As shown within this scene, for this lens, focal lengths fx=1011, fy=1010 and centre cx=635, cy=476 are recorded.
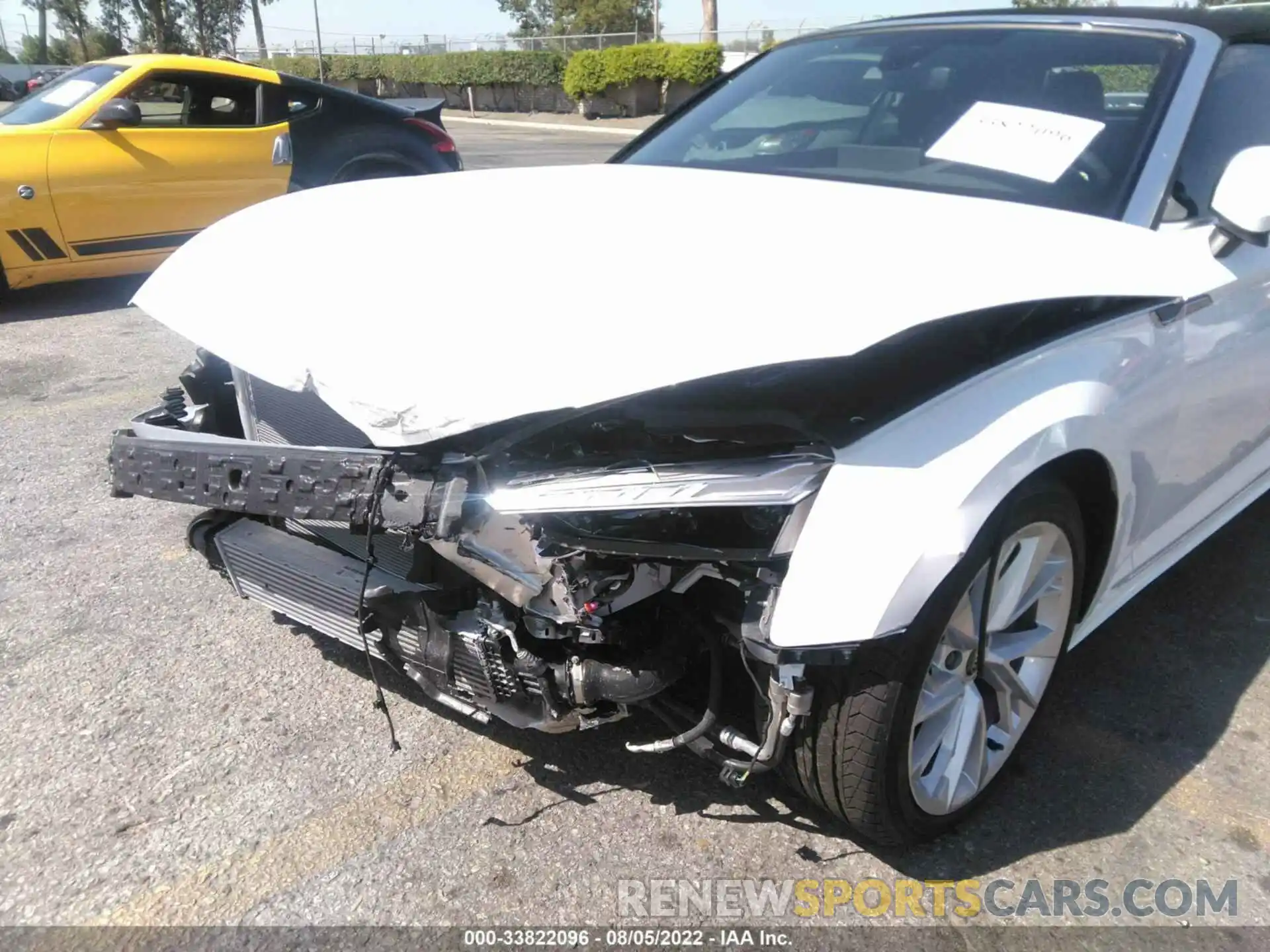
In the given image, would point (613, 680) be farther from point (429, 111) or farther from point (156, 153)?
point (429, 111)

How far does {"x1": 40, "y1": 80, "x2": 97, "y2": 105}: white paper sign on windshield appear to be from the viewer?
6484 mm

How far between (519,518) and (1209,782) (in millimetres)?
1818

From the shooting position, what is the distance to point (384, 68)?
41.2 m

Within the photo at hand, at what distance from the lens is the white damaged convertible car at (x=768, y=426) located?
1.78m

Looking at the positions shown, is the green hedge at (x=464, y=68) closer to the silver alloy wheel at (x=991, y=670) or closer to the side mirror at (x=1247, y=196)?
the side mirror at (x=1247, y=196)

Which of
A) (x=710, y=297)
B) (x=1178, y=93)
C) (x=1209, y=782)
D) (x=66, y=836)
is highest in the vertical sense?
(x=1178, y=93)

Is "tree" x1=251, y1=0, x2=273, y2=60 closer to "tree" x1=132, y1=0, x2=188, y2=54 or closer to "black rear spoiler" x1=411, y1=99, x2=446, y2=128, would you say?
"tree" x1=132, y1=0, x2=188, y2=54

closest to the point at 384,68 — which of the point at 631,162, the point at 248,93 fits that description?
the point at 248,93

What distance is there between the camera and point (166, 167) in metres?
6.55

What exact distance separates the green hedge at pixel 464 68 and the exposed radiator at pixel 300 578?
30.1 m

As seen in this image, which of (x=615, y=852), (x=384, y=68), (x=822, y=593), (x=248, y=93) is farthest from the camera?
(x=384, y=68)

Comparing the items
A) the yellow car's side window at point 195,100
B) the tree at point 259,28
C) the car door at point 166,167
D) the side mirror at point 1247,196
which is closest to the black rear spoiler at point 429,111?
the car door at point 166,167

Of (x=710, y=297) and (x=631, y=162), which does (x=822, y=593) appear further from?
(x=631, y=162)

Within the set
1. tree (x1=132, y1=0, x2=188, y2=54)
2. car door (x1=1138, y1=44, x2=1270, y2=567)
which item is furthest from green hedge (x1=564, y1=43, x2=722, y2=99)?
tree (x1=132, y1=0, x2=188, y2=54)
